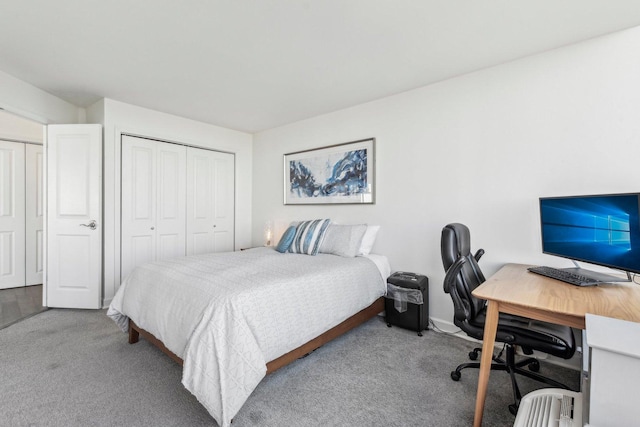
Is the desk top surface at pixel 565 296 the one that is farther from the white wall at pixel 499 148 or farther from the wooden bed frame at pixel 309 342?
the wooden bed frame at pixel 309 342

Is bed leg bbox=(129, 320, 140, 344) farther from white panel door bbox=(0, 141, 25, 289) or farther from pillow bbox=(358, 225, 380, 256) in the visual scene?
white panel door bbox=(0, 141, 25, 289)

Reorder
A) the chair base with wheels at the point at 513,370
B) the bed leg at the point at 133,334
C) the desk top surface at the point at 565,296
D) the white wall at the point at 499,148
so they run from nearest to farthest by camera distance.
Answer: the desk top surface at the point at 565,296 < the chair base with wheels at the point at 513,370 < the white wall at the point at 499,148 < the bed leg at the point at 133,334

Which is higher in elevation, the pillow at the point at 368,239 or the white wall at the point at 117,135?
the white wall at the point at 117,135

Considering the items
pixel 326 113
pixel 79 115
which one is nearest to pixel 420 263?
pixel 326 113

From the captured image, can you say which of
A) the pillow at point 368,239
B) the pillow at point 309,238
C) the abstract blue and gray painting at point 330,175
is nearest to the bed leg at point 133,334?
the pillow at point 309,238

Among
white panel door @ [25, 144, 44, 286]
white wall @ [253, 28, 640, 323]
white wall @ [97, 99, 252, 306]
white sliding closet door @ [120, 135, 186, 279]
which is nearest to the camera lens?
white wall @ [253, 28, 640, 323]

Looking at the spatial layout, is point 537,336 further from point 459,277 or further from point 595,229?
point 595,229

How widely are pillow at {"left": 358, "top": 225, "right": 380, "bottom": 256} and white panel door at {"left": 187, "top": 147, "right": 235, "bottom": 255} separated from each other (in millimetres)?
2450

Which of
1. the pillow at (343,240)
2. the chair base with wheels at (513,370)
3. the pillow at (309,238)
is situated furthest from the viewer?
the pillow at (309,238)

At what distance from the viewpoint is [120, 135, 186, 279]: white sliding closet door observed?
141 inches

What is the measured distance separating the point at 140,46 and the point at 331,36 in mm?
1524

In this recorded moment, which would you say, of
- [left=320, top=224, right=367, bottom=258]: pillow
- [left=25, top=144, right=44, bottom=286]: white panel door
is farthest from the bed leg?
[left=25, top=144, right=44, bottom=286]: white panel door

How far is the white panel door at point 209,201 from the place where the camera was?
4.18m

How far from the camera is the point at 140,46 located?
2289 mm
